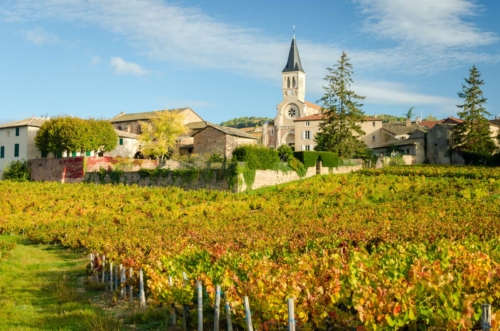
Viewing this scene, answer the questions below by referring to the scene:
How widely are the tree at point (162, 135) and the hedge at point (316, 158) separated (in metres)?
17.8

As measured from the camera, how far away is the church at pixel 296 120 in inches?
2901

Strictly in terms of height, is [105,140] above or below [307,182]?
above

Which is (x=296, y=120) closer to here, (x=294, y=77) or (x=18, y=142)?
(x=294, y=77)

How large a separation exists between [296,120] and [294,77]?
114 ft

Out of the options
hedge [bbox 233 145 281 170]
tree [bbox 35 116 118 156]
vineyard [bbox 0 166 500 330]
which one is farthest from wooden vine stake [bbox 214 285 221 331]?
tree [bbox 35 116 118 156]

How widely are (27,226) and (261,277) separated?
22684mm

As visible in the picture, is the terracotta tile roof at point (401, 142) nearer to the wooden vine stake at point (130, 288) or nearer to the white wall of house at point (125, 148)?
the white wall of house at point (125, 148)

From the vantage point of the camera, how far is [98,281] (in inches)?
576

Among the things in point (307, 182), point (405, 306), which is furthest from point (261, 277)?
point (307, 182)

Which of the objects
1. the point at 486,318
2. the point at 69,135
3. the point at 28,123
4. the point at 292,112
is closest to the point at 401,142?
the point at 292,112

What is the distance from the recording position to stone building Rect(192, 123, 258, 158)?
54188 mm

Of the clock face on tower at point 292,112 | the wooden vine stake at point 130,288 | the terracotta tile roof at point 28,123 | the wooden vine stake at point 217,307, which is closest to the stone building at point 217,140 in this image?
the terracotta tile roof at point 28,123

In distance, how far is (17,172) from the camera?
168 ft

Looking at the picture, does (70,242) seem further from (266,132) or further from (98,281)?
(266,132)
